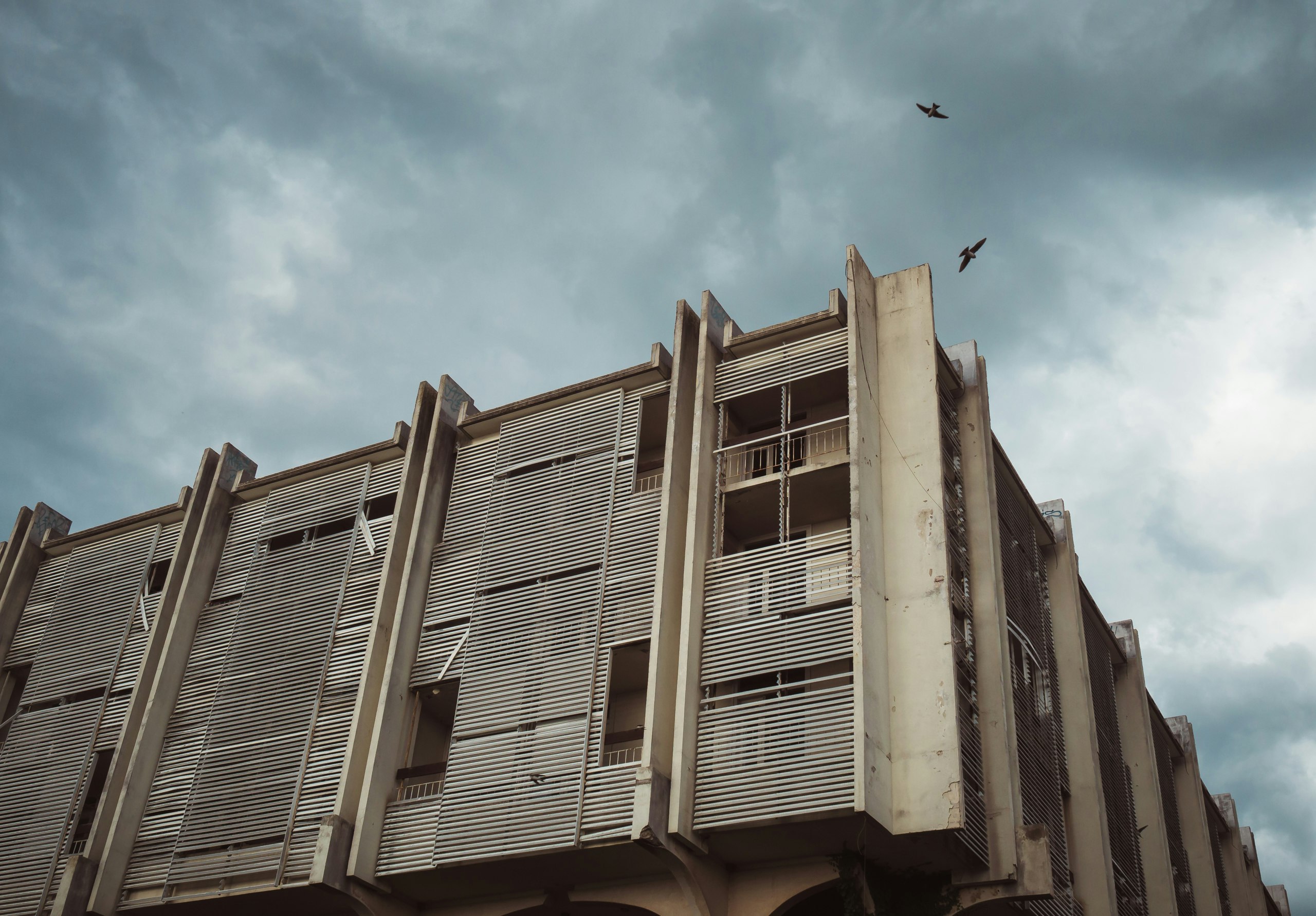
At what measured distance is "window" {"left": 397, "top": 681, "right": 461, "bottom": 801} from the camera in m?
24.2

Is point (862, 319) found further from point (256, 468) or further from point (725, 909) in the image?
point (256, 468)

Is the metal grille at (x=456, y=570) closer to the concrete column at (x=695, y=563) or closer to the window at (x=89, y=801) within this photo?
the concrete column at (x=695, y=563)

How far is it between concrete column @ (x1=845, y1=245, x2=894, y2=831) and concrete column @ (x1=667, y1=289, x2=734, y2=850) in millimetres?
2879

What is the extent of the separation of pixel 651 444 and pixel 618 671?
5601mm

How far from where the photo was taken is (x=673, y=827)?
2009 cm

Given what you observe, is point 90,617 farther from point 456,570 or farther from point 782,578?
point 782,578

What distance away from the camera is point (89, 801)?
29203mm

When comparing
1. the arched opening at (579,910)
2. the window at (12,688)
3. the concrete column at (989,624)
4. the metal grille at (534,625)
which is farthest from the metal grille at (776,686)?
the window at (12,688)

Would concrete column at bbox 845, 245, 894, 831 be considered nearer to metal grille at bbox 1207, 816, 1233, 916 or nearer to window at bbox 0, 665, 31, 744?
metal grille at bbox 1207, 816, 1233, 916

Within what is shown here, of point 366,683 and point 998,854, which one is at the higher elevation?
point 366,683

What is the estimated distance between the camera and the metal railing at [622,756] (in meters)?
22.2

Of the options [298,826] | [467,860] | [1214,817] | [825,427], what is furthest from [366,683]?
[1214,817]

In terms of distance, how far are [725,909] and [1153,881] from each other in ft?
45.8

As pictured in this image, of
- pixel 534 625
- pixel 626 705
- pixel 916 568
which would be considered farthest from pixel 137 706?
pixel 916 568
